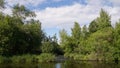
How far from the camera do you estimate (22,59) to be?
53.6m

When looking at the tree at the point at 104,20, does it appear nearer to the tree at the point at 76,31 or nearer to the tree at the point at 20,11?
the tree at the point at 76,31

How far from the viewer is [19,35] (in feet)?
212

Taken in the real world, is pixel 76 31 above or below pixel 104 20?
below

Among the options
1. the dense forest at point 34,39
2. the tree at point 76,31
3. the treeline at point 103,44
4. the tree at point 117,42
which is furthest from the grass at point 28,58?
the tree at point 76,31

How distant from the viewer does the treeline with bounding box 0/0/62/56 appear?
56.5m


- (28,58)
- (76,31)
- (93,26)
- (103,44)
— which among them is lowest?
(28,58)

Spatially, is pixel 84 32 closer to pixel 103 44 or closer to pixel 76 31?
pixel 76 31

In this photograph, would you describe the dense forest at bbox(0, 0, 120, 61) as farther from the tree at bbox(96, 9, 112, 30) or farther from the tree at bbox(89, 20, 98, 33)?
the tree at bbox(89, 20, 98, 33)

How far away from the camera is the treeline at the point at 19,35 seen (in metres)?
56.5

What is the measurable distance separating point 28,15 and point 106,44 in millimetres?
25906

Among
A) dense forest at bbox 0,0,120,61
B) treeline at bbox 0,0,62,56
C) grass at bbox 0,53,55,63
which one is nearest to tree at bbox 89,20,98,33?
dense forest at bbox 0,0,120,61

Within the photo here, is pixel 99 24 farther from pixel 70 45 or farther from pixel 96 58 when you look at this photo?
pixel 96 58

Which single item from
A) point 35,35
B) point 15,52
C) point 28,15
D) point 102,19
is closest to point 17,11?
point 28,15

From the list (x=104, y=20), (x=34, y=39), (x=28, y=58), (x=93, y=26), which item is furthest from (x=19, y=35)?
(x=93, y=26)
